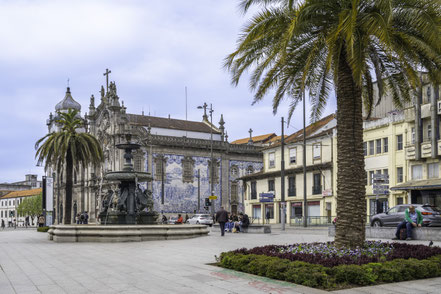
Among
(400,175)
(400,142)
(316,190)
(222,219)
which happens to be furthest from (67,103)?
(222,219)

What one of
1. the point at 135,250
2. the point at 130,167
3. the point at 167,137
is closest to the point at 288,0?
the point at 135,250

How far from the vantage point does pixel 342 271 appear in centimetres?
992

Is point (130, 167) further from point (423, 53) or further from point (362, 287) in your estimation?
point (362, 287)

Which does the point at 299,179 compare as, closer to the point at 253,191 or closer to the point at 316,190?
the point at 316,190

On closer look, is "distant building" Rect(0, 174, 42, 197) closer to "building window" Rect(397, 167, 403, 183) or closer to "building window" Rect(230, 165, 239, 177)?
"building window" Rect(230, 165, 239, 177)

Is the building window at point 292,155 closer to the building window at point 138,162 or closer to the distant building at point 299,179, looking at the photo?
the distant building at point 299,179

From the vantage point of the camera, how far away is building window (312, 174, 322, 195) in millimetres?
50594

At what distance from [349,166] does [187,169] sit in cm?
5563

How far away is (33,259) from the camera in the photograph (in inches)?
608

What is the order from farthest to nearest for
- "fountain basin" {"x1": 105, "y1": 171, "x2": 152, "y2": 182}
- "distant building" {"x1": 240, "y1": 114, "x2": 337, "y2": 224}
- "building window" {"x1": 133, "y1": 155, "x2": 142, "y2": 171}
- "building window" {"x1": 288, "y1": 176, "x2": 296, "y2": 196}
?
"building window" {"x1": 133, "y1": 155, "x2": 142, "y2": 171}, "building window" {"x1": 288, "y1": 176, "x2": 296, "y2": 196}, "distant building" {"x1": 240, "y1": 114, "x2": 337, "y2": 224}, "fountain basin" {"x1": 105, "y1": 171, "x2": 152, "y2": 182}

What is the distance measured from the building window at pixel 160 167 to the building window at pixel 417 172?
33016 millimetres

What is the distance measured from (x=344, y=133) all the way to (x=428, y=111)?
92.2 feet

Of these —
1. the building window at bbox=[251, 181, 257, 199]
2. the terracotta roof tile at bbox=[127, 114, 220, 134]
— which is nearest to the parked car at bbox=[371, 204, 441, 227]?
the building window at bbox=[251, 181, 257, 199]

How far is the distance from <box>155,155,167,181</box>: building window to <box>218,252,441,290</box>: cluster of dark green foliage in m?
54.8
